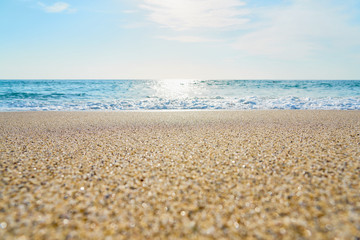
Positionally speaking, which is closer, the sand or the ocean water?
the sand

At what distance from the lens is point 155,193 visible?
190cm

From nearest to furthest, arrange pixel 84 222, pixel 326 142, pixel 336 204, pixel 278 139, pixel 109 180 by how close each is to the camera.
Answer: pixel 84 222, pixel 336 204, pixel 109 180, pixel 326 142, pixel 278 139

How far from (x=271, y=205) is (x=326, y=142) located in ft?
8.09

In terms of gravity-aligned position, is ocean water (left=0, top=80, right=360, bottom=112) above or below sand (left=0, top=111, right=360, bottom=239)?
above

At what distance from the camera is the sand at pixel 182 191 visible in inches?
56.6

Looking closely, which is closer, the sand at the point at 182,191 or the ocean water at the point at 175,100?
the sand at the point at 182,191

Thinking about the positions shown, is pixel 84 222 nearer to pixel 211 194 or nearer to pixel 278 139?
pixel 211 194

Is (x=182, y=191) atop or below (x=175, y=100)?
below

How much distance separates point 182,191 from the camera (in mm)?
1929

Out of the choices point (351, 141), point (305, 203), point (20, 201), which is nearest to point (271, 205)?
point (305, 203)

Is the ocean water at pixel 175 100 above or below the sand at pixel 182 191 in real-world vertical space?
above

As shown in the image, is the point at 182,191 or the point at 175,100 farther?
the point at 175,100

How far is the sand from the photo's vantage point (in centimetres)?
144

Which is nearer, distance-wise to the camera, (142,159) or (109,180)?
(109,180)
